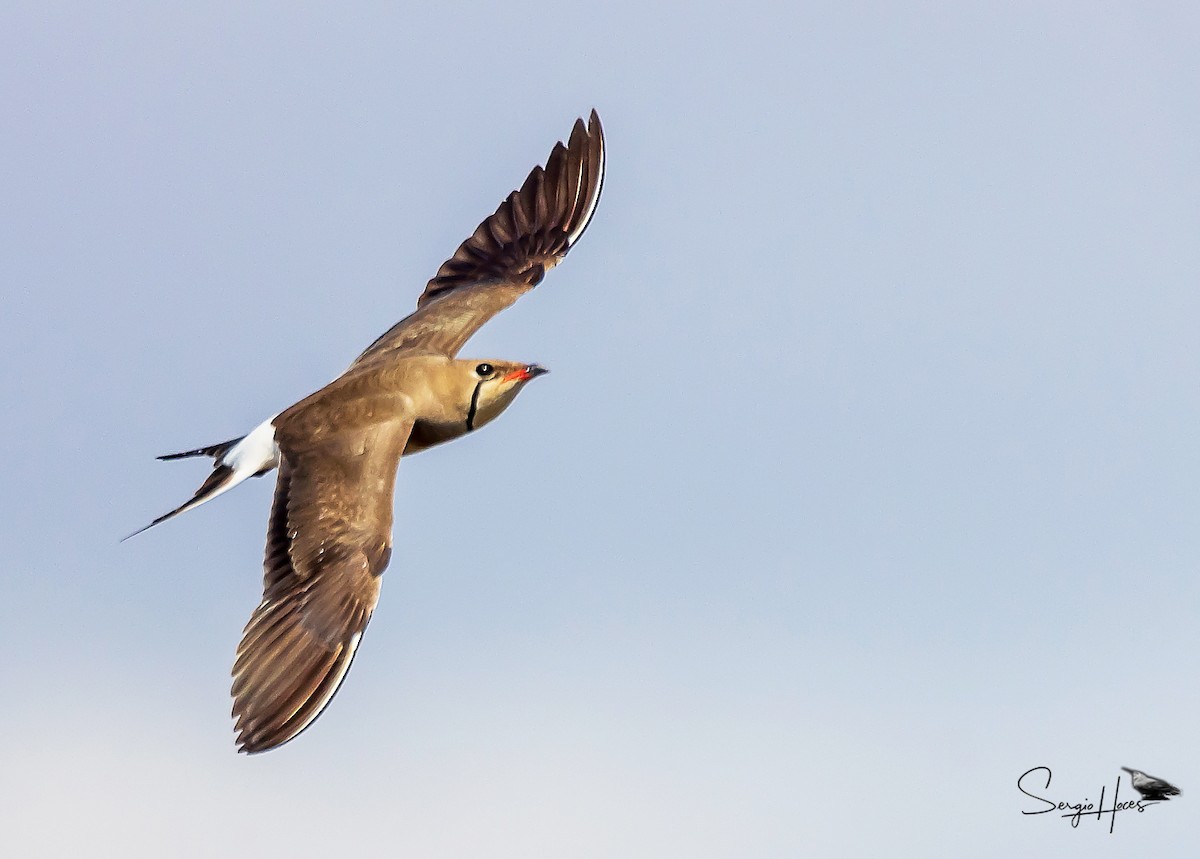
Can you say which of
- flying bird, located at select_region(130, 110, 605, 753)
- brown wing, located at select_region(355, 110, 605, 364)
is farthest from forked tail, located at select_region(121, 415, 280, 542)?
brown wing, located at select_region(355, 110, 605, 364)

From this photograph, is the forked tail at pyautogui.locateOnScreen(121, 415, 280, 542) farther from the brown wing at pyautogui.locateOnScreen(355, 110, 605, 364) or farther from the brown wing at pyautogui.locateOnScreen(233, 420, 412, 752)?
the brown wing at pyautogui.locateOnScreen(355, 110, 605, 364)

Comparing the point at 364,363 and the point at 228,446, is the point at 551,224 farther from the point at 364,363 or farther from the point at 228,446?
the point at 228,446

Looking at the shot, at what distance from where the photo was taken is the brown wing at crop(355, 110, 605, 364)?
14.0 m

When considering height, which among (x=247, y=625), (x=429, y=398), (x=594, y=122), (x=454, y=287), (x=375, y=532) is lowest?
(x=247, y=625)

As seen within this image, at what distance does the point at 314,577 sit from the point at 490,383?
76.8 inches

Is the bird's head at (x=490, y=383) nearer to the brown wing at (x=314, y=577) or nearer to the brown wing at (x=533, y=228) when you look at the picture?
the brown wing at (x=314, y=577)

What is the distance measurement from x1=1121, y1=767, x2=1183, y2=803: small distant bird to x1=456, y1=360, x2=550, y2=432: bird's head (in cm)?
478

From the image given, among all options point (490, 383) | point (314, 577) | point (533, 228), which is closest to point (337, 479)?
point (314, 577)

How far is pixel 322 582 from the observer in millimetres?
10578

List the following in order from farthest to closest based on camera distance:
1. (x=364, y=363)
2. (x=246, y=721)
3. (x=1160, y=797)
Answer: (x=364, y=363) → (x=1160, y=797) → (x=246, y=721)

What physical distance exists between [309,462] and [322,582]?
912mm

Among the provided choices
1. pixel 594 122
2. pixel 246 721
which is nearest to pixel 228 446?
pixel 246 721

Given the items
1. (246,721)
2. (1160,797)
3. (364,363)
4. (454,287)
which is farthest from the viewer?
(454,287)

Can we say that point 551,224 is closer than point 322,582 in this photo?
No
